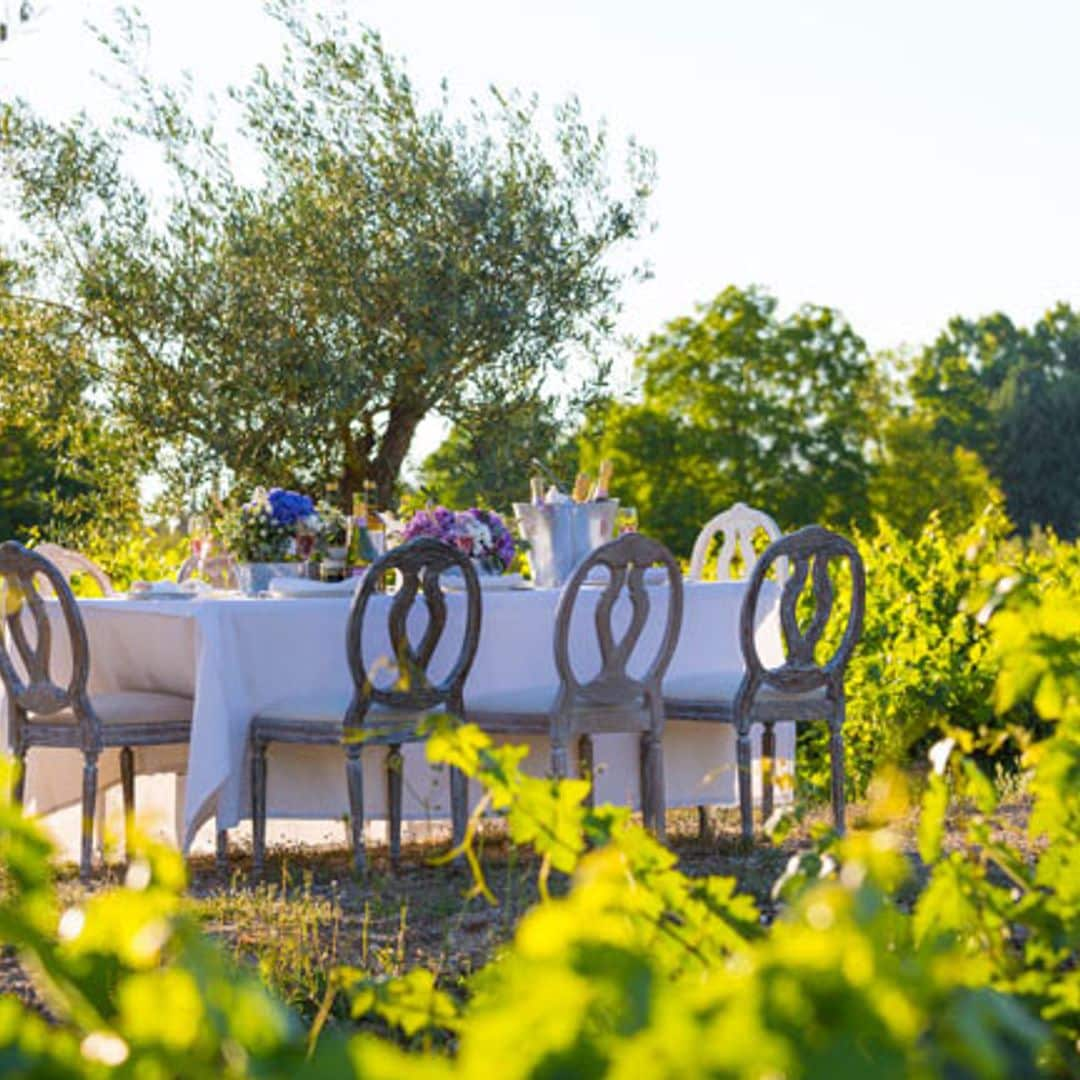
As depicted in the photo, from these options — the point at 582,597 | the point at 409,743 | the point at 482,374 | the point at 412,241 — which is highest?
the point at 412,241

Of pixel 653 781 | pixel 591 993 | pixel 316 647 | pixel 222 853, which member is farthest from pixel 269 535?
pixel 591 993

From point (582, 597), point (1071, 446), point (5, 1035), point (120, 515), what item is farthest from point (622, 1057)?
point (1071, 446)

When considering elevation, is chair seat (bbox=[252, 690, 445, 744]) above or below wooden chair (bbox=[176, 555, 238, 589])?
below

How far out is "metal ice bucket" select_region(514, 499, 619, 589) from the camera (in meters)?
7.17

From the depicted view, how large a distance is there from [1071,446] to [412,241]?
43346 millimetres

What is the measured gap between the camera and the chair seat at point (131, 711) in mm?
6551

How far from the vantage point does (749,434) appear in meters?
40.4

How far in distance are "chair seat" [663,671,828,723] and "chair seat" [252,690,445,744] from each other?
3.11 feet

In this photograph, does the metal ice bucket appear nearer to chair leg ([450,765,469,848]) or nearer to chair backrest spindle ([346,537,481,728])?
chair backrest spindle ([346,537,481,728])

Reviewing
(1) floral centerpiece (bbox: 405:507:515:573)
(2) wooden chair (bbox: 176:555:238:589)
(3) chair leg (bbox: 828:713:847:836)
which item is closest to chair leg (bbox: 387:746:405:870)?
(1) floral centerpiece (bbox: 405:507:515:573)

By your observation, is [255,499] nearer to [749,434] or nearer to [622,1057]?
[622,1057]

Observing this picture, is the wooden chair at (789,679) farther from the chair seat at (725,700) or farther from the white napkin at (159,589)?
the white napkin at (159,589)

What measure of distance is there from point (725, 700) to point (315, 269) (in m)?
7.74

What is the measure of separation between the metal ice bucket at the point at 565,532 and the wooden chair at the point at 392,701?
729 millimetres
